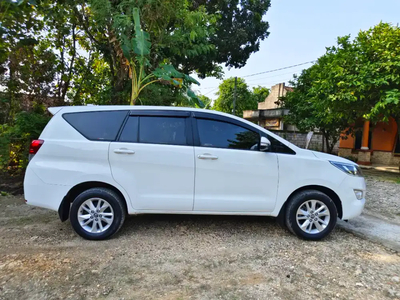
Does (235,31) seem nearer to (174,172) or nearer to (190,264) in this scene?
(174,172)

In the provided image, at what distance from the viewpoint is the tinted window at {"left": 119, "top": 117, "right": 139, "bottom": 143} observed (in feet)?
10.9

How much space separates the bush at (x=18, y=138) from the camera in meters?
5.20

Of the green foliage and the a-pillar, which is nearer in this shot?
the green foliage

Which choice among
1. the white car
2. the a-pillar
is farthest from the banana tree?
the a-pillar

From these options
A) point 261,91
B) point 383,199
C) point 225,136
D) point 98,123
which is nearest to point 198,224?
point 225,136

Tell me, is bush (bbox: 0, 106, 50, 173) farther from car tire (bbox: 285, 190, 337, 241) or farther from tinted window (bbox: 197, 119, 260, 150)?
car tire (bbox: 285, 190, 337, 241)

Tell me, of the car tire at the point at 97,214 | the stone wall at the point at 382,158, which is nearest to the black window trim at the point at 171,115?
the car tire at the point at 97,214

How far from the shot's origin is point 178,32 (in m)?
6.71

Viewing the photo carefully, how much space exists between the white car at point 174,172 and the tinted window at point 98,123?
1 centimetres

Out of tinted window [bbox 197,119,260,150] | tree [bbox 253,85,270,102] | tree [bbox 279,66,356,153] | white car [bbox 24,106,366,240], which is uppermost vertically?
tree [bbox 253,85,270,102]

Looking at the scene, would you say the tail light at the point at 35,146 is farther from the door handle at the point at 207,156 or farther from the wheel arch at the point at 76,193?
the door handle at the point at 207,156

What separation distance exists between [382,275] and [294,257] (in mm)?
890

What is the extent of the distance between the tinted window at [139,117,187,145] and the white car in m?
0.01

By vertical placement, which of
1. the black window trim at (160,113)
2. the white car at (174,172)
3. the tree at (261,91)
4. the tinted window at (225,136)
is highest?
the tree at (261,91)
